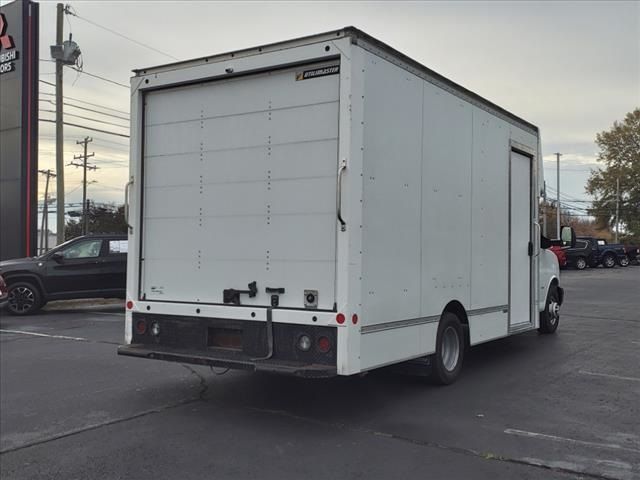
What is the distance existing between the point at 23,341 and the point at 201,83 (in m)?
6.43

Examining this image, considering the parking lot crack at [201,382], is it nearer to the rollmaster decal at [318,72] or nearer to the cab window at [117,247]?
the rollmaster decal at [318,72]

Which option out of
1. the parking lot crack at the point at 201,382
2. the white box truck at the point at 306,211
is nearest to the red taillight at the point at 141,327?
the white box truck at the point at 306,211

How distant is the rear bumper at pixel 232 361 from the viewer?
509 cm

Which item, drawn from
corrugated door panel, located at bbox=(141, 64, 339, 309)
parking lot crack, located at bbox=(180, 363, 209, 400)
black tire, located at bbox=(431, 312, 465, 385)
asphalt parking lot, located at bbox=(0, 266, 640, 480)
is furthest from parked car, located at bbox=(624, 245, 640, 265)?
corrugated door panel, located at bbox=(141, 64, 339, 309)

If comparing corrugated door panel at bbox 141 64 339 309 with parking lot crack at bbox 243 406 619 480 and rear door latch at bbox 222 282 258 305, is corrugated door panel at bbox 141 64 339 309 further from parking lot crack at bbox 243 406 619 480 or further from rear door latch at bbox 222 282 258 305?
parking lot crack at bbox 243 406 619 480

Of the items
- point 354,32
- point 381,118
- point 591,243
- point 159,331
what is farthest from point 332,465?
point 591,243

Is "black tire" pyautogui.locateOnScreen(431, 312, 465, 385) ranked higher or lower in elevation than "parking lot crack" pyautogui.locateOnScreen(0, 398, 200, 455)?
higher

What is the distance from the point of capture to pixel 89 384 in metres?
7.06

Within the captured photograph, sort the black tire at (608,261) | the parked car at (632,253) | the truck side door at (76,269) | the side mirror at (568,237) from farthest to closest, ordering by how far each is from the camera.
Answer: the parked car at (632,253), the black tire at (608,261), the truck side door at (76,269), the side mirror at (568,237)

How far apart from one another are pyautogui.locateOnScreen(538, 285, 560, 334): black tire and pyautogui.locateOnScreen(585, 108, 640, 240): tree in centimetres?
5424

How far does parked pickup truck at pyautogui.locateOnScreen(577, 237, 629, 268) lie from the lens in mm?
35688

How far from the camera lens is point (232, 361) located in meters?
5.47

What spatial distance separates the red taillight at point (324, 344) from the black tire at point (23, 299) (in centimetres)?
1078

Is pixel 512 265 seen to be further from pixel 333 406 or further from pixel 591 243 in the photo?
pixel 591 243
